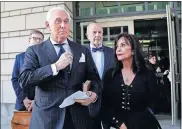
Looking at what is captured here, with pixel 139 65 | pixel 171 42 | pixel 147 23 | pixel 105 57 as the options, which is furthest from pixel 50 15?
pixel 147 23

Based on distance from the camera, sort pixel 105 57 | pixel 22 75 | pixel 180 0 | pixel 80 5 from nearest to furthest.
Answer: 1. pixel 22 75
2. pixel 105 57
3. pixel 180 0
4. pixel 80 5

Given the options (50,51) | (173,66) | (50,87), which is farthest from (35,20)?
(50,87)

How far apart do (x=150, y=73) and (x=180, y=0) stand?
4890 millimetres

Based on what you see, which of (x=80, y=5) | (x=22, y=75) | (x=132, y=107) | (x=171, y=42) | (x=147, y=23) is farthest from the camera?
(x=147, y=23)

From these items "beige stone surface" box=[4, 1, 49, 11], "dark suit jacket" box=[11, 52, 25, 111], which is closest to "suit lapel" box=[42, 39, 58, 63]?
"dark suit jacket" box=[11, 52, 25, 111]

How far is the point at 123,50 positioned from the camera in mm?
2549

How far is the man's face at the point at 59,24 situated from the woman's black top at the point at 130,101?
0.78m

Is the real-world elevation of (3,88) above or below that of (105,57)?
below

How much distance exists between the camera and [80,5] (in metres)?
7.88

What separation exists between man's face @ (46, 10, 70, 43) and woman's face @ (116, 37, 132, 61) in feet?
2.18

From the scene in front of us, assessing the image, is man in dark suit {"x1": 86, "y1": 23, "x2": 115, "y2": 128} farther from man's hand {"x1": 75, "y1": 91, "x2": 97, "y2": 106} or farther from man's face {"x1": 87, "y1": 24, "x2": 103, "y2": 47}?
man's hand {"x1": 75, "y1": 91, "x2": 97, "y2": 106}

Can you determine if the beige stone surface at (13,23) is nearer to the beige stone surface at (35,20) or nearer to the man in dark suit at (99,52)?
the beige stone surface at (35,20)

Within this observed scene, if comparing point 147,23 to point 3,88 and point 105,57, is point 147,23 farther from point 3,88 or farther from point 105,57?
point 105,57

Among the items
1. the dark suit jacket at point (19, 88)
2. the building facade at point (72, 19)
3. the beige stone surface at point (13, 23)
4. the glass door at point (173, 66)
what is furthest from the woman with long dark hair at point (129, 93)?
the beige stone surface at point (13, 23)
